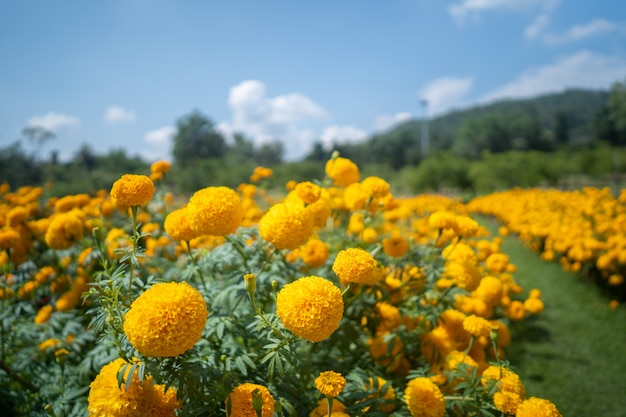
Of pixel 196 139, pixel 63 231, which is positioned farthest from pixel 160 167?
pixel 196 139

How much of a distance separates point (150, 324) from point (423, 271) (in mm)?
1879

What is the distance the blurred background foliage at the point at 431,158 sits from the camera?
20.4 metres

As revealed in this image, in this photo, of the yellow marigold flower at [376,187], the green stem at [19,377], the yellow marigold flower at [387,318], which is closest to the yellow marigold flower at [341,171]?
the yellow marigold flower at [376,187]

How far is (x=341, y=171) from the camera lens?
2289 millimetres

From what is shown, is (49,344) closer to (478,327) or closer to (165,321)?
(165,321)

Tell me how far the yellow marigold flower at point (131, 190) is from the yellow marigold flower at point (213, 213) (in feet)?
0.68

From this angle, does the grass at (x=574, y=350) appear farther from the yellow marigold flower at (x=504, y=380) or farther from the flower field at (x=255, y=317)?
the yellow marigold flower at (x=504, y=380)

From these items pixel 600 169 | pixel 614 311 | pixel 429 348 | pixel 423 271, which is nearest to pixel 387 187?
pixel 423 271

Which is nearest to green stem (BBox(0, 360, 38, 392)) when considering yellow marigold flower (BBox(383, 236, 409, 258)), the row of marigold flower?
yellow marigold flower (BBox(383, 236, 409, 258))

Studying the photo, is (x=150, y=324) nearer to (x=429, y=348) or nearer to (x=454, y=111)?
(x=429, y=348)

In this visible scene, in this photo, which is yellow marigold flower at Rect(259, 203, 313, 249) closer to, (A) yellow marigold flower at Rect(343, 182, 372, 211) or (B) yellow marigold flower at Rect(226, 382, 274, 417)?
(B) yellow marigold flower at Rect(226, 382, 274, 417)

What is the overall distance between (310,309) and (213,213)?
2.07 feet

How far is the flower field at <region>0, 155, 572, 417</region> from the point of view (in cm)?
120

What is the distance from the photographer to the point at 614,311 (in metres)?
5.30
